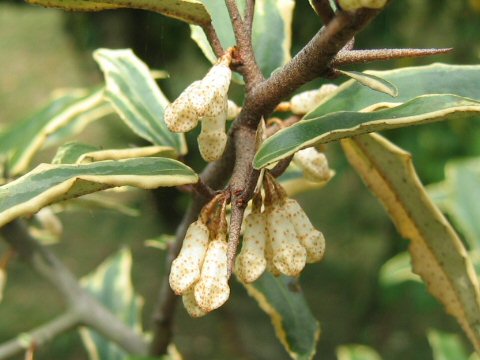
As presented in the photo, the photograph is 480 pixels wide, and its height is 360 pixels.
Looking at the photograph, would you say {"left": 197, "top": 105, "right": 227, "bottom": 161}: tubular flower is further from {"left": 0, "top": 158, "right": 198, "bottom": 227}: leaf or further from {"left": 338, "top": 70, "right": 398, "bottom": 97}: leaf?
{"left": 338, "top": 70, "right": 398, "bottom": 97}: leaf

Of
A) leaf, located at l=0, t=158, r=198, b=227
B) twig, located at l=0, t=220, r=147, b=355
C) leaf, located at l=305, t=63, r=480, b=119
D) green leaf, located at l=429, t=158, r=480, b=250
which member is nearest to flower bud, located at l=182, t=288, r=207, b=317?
leaf, located at l=0, t=158, r=198, b=227

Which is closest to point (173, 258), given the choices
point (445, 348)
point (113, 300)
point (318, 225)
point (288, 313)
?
point (288, 313)

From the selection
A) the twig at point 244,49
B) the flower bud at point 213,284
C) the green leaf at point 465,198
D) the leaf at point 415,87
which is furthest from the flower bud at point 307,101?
the green leaf at point 465,198

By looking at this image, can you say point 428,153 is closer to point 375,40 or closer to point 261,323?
point 375,40

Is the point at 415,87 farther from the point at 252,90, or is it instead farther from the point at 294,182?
the point at 294,182

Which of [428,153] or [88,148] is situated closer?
[88,148]

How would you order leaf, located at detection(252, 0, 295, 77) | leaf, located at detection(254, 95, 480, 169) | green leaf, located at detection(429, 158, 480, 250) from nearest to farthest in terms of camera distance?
leaf, located at detection(254, 95, 480, 169) < leaf, located at detection(252, 0, 295, 77) < green leaf, located at detection(429, 158, 480, 250)

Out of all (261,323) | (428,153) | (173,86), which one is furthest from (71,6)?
(261,323)
